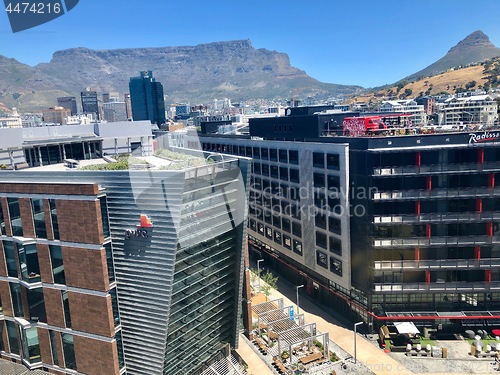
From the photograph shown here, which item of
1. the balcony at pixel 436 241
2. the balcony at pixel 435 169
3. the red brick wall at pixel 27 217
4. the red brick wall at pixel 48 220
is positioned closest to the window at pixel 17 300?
the red brick wall at pixel 27 217

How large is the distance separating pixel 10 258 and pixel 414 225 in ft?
145

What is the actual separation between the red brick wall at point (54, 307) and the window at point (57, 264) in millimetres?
1150

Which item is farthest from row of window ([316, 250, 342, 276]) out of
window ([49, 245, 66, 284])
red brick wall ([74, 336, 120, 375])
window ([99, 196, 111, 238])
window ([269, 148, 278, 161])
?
window ([49, 245, 66, 284])

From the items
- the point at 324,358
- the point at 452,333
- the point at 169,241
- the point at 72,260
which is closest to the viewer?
the point at 169,241

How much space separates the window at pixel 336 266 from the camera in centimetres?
5347

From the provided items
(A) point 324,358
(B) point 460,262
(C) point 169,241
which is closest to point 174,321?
A: (C) point 169,241

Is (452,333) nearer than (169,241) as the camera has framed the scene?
No

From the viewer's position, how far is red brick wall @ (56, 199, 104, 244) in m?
29.6

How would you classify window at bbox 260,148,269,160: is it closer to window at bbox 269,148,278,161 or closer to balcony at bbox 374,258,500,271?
window at bbox 269,148,278,161

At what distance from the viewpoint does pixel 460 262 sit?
4681 centimetres

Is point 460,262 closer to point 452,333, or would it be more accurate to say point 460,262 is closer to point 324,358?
point 452,333

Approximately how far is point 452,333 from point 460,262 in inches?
381

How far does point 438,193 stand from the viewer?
1809 inches

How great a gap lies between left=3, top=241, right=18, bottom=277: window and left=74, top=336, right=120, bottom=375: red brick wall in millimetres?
9355
